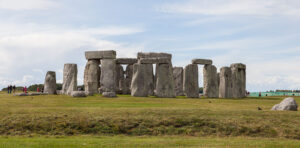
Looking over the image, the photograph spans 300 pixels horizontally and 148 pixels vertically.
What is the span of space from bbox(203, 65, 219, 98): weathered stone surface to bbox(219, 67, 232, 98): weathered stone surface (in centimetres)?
63

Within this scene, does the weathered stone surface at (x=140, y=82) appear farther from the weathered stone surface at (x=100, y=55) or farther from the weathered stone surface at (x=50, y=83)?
the weathered stone surface at (x=50, y=83)

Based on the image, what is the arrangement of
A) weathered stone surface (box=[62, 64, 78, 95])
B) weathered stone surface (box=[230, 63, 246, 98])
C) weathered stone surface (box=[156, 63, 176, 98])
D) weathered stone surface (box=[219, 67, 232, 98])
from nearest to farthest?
weathered stone surface (box=[156, 63, 176, 98]), weathered stone surface (box=[62, 64, 78, 95]), weathered stone surface (box=[219, 67, 232, 98]), weathered stone surface (box=[230, 63, 246, 98])

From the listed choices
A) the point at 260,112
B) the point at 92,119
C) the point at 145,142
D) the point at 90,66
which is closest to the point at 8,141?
the point at 92,119

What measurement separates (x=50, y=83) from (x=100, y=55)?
640 cm

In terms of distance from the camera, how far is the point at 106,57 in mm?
38500

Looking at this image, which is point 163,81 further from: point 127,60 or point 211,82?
point 127,60

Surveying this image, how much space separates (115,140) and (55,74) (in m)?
26.0

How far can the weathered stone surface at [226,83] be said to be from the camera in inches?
1567

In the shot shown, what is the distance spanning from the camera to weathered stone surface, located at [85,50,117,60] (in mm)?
38344

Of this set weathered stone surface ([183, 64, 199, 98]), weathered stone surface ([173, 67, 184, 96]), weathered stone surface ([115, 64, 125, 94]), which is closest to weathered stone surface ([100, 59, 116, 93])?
weathered stone surface ([115, 64, 125, 94])

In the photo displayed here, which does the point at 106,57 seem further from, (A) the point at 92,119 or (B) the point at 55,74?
(A) the point at 92,119

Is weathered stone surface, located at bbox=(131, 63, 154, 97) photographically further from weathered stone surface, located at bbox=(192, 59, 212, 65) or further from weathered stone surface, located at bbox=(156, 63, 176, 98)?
weathered stone surface, located at bbox=(192, 59, 212, 65)

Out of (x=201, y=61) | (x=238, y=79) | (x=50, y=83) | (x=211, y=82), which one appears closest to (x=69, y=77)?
(x=50, y=83)

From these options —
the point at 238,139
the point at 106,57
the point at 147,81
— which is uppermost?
the point at 106,57
